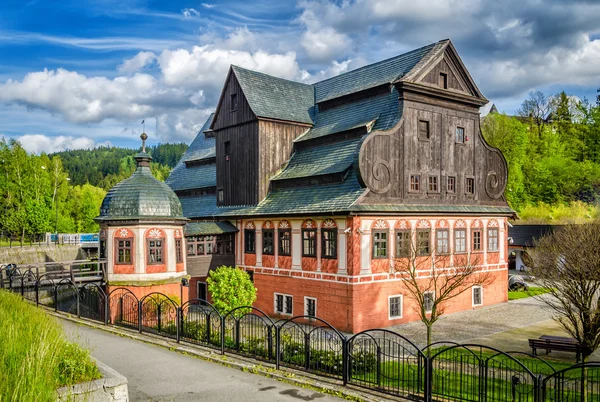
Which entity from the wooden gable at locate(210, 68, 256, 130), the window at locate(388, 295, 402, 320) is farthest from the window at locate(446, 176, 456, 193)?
the wooden gable at locate(210, 68, 256, 130)

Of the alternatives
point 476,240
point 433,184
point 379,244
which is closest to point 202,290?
point 379,244

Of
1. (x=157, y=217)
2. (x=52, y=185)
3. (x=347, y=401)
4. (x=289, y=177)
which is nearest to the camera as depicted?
(x=347, y=401)

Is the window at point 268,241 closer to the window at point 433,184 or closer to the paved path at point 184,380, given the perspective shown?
the window at point 433,184

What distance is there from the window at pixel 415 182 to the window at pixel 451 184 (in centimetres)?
211

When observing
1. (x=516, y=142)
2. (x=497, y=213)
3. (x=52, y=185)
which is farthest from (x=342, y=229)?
(x=52, y=185)

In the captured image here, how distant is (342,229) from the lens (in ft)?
78.5

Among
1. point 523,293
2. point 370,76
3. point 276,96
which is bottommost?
point 523,293

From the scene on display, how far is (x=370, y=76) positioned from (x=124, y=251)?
1560cm

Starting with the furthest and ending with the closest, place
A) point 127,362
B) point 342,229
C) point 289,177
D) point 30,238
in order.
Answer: point 30,238 < point 289,177 < point 342,229 < point 127,362

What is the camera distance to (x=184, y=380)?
13.0m

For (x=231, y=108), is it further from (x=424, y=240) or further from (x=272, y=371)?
(x=272, y=371)

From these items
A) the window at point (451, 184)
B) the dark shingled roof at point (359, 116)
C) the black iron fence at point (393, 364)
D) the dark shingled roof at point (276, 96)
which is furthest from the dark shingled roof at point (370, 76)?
the black iron fence at point (393, 364)

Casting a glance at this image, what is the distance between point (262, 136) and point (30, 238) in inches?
1824

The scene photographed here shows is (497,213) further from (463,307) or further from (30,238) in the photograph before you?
(30,238)
